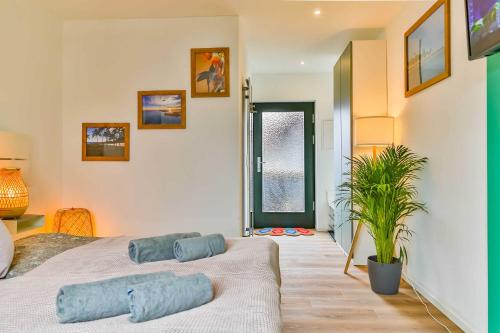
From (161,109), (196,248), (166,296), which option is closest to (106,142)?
(161,109)

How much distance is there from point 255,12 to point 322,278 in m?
2.66

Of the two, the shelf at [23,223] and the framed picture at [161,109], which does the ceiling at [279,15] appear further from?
the shelf at [23,223]

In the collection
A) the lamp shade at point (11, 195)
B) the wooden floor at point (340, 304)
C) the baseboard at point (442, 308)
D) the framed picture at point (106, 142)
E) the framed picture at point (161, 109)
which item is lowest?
the wooden floor at point (340, 304)

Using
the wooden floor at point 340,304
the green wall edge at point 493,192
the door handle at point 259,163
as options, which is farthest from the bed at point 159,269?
the door handle at point 259,163

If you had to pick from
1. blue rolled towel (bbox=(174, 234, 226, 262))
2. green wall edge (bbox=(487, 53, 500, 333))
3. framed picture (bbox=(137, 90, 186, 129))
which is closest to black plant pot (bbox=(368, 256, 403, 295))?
green wall edge (bbox=(487, 53, 500, 333))

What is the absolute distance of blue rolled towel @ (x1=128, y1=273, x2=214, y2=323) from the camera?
989 mm

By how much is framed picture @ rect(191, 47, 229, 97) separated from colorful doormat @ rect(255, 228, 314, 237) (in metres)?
2.55

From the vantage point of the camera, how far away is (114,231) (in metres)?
3.55

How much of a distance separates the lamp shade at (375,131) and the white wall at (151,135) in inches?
48.5

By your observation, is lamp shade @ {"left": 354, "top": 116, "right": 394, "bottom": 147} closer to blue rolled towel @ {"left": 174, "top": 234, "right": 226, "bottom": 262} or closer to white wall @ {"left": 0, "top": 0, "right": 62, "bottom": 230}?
blue rolled towel @ {"left": 174, "top": 234, "right": 226, "bottom": 262}

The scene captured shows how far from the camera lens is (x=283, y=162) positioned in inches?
224

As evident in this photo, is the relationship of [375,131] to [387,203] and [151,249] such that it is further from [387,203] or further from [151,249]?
[151,249]

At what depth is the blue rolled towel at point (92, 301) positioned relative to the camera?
0.98m

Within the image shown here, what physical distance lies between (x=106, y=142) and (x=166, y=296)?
9.40 ft
